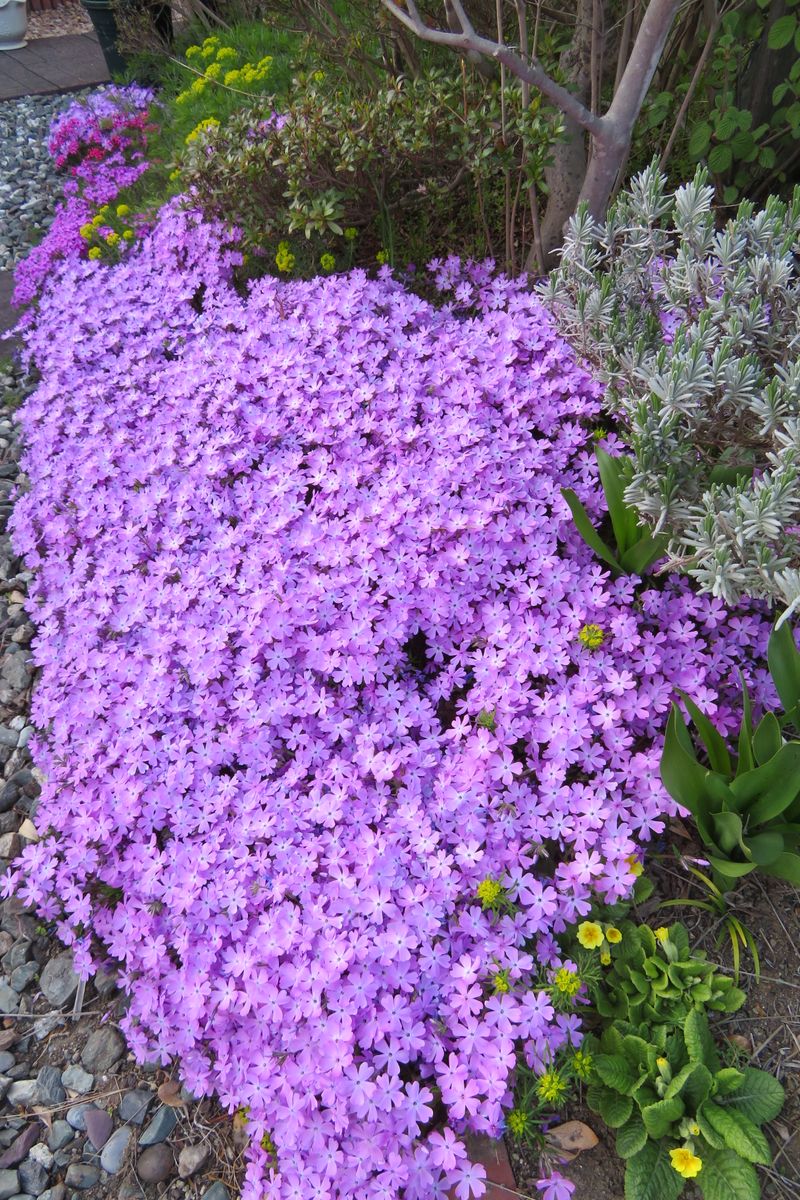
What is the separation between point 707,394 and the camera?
200cm

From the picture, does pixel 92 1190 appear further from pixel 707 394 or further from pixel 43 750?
pixel 707 394

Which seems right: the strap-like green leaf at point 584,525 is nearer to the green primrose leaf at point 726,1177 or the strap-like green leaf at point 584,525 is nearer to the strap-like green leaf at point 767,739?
the strap-like green leaf at point 767,739

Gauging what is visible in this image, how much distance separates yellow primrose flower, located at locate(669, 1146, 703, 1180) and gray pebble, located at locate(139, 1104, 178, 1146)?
1.19m

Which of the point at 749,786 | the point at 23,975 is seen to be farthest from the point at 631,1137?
the point at 23,975

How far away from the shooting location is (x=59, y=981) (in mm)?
2355

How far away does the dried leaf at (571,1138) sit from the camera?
174cm

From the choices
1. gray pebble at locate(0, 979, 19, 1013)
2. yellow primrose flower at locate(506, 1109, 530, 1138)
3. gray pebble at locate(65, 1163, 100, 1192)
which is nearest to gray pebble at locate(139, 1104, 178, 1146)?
gray pebble at locate(65, 1163, 100, 1192)

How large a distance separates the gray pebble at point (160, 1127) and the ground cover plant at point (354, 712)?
0.59ft

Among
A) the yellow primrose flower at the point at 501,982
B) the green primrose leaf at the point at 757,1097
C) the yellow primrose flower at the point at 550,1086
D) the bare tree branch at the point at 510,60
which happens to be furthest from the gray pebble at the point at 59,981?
the bare tree branch at the point at 510,60

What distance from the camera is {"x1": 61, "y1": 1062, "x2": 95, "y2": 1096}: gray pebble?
2146mm

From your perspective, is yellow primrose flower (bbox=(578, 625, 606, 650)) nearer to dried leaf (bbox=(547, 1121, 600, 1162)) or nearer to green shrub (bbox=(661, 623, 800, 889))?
green shrub (bbox=(661, 623, 800, 889))

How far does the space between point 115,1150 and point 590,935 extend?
1.29 meters

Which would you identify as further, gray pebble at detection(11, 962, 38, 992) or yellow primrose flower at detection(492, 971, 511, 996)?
gray pebble at detection(11, 962, 38, 992)

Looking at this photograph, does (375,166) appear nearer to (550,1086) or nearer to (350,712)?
(350,712)
